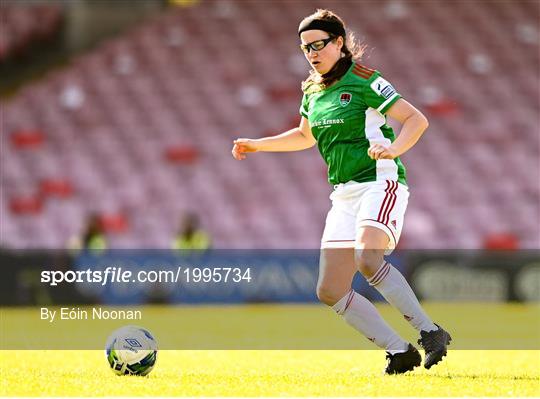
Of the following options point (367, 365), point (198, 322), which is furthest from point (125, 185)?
point (367, 365)

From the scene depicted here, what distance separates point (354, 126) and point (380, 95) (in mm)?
263

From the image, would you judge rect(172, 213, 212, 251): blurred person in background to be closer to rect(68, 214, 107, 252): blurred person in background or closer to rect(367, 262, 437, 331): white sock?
rect(68, 214, 107, 252): blurred person in background

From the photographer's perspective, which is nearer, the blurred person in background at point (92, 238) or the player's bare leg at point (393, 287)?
the player's bare leg at point (393, 287)

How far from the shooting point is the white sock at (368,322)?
7.20m

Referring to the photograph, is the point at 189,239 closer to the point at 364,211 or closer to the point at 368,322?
the point at 368,322

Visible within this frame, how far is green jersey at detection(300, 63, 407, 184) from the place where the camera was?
713cm

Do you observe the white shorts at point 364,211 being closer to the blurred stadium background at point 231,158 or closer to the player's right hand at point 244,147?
the player's right hand at point 244,147

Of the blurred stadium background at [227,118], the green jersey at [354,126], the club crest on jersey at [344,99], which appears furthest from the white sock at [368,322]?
the blurred stadium background at [227,118]

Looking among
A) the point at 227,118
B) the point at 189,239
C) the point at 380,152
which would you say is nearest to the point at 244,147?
the point at 380,152

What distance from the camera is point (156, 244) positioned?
74.7 ft

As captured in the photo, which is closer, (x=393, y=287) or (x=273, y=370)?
(x=393, y=287)

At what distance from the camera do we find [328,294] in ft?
23.8

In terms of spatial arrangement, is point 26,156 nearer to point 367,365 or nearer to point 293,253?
point 293,253

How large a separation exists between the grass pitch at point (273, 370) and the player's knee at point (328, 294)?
460mm
